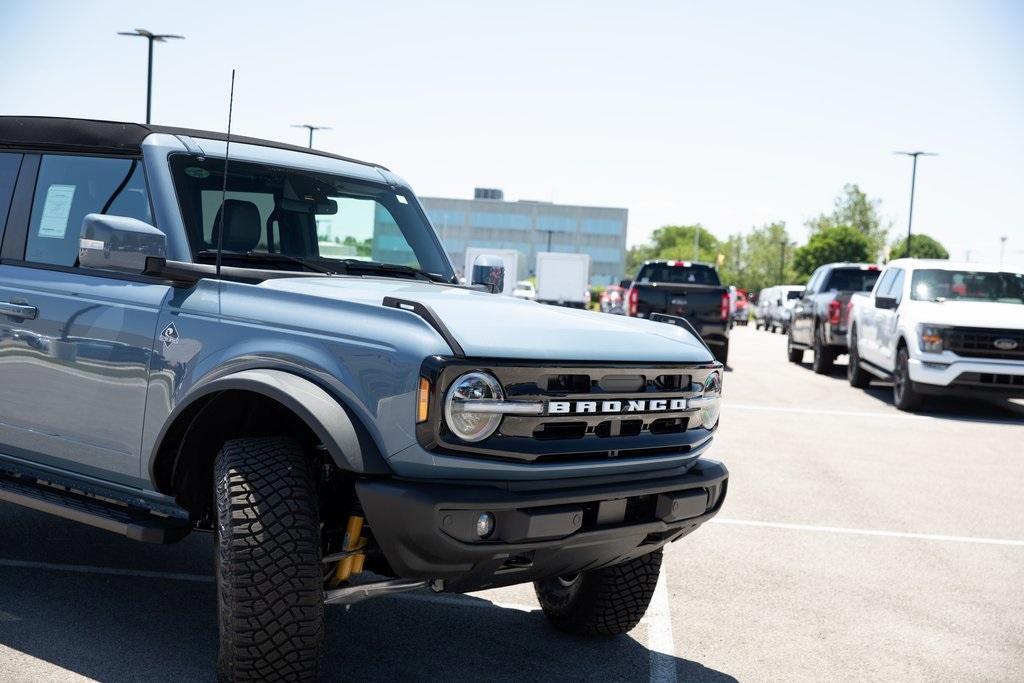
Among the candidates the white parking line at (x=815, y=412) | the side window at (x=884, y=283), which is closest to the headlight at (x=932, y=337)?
the white parking line at (x=815, y=412)

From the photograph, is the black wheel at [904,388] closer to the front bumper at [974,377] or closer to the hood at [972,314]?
the front bumper at [974,377]

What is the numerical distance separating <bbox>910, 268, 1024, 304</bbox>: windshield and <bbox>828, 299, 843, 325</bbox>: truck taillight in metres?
3.95

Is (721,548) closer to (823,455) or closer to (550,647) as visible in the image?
(550,647)

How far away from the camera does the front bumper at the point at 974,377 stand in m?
13.4

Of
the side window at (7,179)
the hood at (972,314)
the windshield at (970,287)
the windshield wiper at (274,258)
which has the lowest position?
the windshield wiper at (274,258)

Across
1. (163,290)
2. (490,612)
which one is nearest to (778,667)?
(490,612)

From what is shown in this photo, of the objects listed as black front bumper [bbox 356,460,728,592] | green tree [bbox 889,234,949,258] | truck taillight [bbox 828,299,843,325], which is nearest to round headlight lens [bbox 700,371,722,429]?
black front bumper [bbox 356,460,728,592]

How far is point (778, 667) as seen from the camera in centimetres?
456

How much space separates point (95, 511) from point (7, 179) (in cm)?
188

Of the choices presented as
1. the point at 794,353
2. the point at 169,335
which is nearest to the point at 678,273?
the point at 794,353

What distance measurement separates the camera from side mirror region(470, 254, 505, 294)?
18.2ft

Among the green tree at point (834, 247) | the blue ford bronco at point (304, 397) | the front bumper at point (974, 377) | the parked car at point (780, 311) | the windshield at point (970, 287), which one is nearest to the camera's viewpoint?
the blue ford bronco at point (304, 397)

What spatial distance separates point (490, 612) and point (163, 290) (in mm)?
2053

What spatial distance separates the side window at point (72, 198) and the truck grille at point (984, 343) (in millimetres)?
11133
